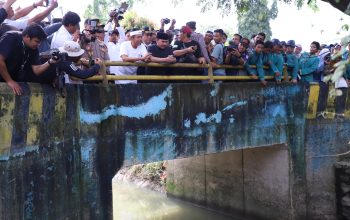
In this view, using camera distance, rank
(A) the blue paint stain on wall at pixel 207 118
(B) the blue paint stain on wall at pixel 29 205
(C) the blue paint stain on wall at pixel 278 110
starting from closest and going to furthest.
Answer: (B) the blue paint stain on wall at pixel 29 205 < (A) the blue paint stain on wall at pixel 207 118 < (C) the blue paint stain on wall at pixel 278 110

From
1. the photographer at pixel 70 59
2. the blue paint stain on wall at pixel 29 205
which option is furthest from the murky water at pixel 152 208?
the photographer at pixel 70 59

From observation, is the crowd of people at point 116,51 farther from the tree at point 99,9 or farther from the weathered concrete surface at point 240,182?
the tree at point 99,9

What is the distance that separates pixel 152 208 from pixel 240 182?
9.51 ft

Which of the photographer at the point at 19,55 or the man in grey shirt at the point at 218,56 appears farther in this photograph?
the man in grey shirt at the point at 218,56

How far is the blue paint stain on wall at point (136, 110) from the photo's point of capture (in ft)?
18.7

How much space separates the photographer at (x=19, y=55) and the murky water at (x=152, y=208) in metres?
6.96

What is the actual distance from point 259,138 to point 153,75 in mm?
2926

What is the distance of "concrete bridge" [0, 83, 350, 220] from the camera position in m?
4.89

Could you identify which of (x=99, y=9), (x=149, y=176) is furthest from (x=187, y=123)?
(x=99, y=9)

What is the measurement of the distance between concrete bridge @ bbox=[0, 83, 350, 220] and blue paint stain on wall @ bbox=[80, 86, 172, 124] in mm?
15

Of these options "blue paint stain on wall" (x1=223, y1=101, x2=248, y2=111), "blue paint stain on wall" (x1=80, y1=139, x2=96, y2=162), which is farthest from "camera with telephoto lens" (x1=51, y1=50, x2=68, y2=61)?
"blue paint stain on wall" (x1=223, y1=101, x2=248, y2=111)

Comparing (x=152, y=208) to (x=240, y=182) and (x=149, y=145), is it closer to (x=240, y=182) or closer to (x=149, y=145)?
(x=240, y=182)

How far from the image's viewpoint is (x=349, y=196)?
891 cm

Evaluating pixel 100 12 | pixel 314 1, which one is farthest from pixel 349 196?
pixel 100 12
